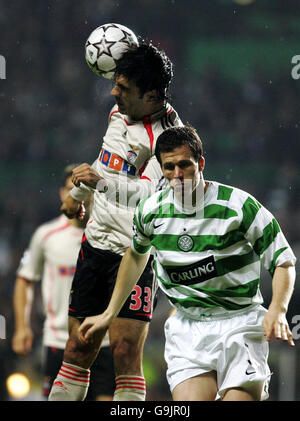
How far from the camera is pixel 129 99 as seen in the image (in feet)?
13.9

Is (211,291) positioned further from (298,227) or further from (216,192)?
(298,227)

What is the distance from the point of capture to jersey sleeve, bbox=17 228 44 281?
6016 millimetres

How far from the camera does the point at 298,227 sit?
9.45 metres

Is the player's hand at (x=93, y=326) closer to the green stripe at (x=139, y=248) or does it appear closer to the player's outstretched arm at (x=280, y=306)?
the green stripe at (x=139, y=248)

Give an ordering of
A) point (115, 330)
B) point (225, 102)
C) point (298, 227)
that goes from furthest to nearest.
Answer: point (225, 102)
point (298, 227)
point (115, 330)

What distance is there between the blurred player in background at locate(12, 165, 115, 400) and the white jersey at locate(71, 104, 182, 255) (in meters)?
1.42

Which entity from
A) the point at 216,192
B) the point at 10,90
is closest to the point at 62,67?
the point at 10,90

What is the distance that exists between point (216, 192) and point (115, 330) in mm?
978

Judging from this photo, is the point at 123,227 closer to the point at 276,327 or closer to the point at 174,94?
the point at 276,327

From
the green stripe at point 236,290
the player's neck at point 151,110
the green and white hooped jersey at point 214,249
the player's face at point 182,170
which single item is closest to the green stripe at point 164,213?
the green and white hooped jersey at point 214,249

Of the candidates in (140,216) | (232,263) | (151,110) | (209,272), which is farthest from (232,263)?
(151,110)

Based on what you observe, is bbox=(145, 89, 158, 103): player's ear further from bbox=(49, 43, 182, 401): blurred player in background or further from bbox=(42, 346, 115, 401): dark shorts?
bbox=(42, 346, 115, 401): dark shorts

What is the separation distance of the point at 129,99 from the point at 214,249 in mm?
1000

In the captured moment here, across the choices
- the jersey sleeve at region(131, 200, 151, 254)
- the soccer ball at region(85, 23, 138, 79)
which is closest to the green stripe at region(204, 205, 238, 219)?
the jersey sleeve at region(131, 200, 151, 254)
